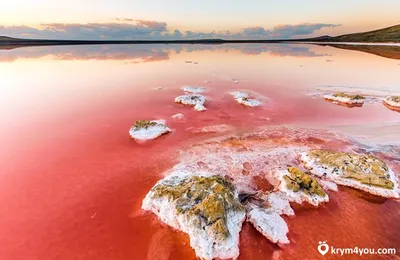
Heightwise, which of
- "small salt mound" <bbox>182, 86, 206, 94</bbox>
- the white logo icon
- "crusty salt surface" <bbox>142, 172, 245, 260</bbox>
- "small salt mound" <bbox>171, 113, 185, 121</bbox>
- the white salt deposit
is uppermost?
"crusty salt surface" <bbox>142, 172, 245, 260</bbox>

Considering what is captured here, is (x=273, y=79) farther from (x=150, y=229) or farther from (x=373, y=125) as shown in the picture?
(x=150, y=229)

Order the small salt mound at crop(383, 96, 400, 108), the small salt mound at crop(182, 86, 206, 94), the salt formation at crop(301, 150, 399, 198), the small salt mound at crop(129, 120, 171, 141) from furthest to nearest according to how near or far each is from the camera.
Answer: the small salt mound at crop(182, 86, 206, 94) → the small salt mound at crop(383, 96, 400, 108) → the small salt mound at crop(129, 120, 171, 141) → the salt formation at crop(301, 150, 399, 198)

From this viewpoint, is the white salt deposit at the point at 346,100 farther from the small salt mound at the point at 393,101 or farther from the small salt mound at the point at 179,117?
the small salt mound at the point at 179,117

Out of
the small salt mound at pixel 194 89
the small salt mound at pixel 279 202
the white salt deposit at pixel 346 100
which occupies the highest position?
the small salt mound at pixel 279 202

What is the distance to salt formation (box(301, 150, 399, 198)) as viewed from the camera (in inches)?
426

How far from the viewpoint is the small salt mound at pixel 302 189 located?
33.2 ft

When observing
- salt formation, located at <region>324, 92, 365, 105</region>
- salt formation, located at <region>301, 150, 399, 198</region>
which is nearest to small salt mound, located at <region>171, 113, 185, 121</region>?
salt formation, located at <region>301, 150, 399, 198</region>

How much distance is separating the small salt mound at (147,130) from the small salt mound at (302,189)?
8.92 m

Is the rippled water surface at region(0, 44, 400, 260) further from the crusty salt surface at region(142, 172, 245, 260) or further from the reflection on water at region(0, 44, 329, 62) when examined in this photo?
the reflection on water at region(0, 44, 329, 62)

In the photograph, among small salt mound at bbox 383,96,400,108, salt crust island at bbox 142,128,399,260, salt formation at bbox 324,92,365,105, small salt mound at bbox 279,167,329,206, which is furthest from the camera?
salt formation at bbox 324,92,365,105

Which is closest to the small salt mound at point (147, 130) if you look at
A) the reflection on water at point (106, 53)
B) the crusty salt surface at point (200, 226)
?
the crusty salt surface at point (200, 226)

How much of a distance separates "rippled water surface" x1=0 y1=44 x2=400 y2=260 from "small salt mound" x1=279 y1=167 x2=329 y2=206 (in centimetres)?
48

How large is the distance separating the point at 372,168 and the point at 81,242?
1348 cm

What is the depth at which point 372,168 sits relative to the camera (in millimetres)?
11641
